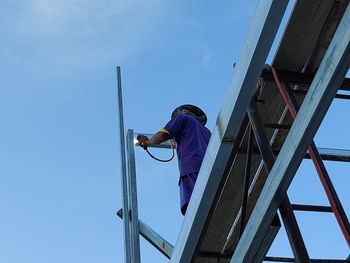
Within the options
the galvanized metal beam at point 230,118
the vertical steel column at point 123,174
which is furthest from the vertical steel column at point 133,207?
the galvanized metal beam at point 230,118

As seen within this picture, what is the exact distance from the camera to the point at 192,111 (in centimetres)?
545

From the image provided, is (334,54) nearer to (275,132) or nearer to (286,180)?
(286,180)

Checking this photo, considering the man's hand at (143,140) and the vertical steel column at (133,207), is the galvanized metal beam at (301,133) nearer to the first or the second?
the vertical steel column at (133,207)

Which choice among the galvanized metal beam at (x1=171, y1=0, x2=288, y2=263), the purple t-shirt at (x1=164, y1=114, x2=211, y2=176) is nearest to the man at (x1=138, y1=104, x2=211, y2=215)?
the purple t-shirt at (x1=164, y1=114, x2=211, y2=176)

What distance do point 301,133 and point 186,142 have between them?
7.37 ft

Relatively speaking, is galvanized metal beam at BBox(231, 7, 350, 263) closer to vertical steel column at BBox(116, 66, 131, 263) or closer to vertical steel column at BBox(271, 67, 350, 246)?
vertical steel column at BBox(271, 67, 350, 246)

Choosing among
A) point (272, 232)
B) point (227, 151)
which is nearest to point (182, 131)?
point (227, 151)

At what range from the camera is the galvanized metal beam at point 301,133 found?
8.30 ft

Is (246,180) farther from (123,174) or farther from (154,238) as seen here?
(123,174)

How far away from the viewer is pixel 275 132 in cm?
444

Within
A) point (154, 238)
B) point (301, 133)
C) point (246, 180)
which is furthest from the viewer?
point (154, 238)

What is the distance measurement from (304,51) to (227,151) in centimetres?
119

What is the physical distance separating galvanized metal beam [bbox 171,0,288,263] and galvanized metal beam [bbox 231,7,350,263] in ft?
1.04

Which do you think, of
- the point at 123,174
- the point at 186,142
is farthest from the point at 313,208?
the point at 123,174
